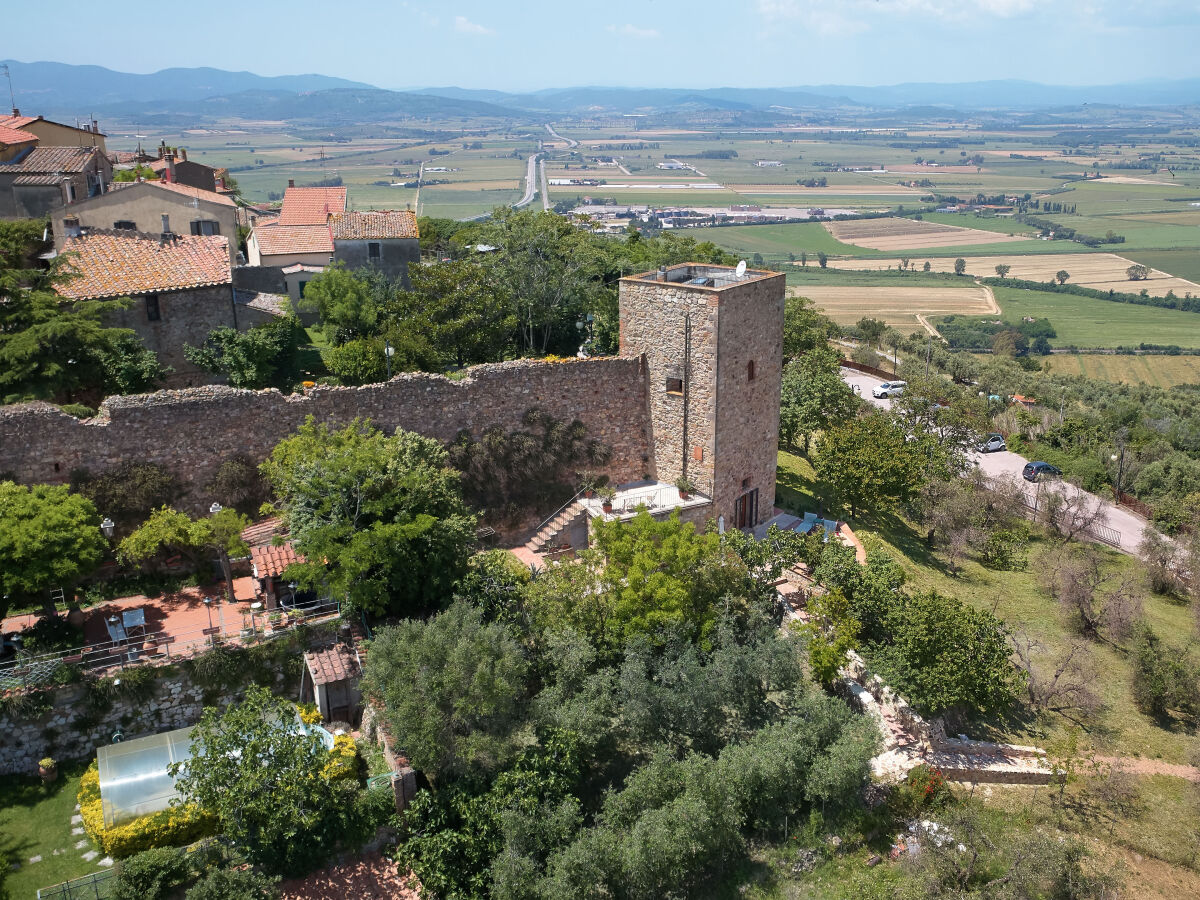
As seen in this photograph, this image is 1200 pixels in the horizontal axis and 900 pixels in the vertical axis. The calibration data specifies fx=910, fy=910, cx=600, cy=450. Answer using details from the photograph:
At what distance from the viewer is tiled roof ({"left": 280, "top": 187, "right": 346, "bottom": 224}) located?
4675 centimetres

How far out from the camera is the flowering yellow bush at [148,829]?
15.5 meters

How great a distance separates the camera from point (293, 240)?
39.4m

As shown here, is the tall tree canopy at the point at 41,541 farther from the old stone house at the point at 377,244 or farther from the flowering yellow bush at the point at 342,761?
the old stone house at the point at 377,244

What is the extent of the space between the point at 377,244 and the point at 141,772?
2575cm

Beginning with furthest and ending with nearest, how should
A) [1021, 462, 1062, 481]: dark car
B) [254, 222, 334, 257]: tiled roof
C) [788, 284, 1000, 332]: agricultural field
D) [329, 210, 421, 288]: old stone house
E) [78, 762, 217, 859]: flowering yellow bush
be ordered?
[788, 284, 1000, 332]: agricultural field, [1021, 462, 1062, 481]: dark car, [254, 222, 334, 257]: tiled roof, [329, 210, 421, 288]: old stone house, [78, 762, 217, 859]: flowering yellow bush

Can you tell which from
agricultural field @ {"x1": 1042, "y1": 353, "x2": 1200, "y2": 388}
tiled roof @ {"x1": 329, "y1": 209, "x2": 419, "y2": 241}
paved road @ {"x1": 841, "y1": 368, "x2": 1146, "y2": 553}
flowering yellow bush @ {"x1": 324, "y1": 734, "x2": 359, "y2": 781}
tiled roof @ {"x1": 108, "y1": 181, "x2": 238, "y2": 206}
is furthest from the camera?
agricultural field @ {"x1": 1042, "y1": 353, "x2": 1200, "y2": 388}

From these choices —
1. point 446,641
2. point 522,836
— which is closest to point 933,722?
point 522,836

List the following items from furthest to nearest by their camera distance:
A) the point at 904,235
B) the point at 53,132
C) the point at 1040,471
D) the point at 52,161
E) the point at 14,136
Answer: the point at 904,235 → the point at 53,132 → the point at 1040,471 → the point at 14,136 → the point at 52,161

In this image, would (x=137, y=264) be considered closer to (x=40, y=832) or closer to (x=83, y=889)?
(x=40, y=832)

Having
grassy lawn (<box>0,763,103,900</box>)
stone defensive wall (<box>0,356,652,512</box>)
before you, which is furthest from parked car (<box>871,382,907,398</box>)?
grassy lawn (<box>0,763,103,900</box>)

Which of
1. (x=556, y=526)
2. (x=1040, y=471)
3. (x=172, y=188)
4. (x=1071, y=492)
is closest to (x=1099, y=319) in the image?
(x=1040, y=471)

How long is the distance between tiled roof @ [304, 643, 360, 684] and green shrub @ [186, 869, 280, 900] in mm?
4320

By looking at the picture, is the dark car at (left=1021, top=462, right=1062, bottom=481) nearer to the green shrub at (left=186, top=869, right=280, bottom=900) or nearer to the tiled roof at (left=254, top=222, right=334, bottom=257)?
the tiled roof at (left=254, top=222, right=334, bottom=257)

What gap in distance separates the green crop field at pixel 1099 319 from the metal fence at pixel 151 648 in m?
90.8
